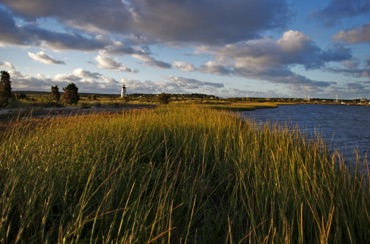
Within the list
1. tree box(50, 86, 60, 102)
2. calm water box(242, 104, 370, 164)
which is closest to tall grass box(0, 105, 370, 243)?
calm water box(242, 104, 370, 164)

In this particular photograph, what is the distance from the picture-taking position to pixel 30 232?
2.86 m

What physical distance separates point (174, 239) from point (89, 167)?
193 centimetres

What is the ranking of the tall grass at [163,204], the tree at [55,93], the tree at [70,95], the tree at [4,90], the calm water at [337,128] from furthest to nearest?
the tree at [55,93] < the tree at [70,95] < the tree at [4,90] < the calm water at [337,128] < the tall grass at [163,204]

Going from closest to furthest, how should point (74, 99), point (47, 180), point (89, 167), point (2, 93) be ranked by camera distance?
1. point (47, 180)
2. point (89, 167)
3. point (2, 93)
4. point (74, 99)

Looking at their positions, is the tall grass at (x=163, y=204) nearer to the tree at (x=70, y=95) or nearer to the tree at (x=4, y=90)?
the tree at (x=4, y=90)

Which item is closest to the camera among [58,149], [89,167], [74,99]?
[89,167]

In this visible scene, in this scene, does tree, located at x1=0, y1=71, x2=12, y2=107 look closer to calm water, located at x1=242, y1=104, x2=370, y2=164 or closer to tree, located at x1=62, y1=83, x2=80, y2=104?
tree, located at x1=62, y1=83, x2=80, y2=104

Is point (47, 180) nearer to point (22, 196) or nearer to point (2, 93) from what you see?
point (22, 196)

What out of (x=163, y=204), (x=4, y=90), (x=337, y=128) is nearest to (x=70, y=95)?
(x=4, y=90)

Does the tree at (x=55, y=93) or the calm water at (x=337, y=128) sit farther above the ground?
the tree at (x=55, y=93)

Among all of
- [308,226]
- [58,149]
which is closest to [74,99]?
[58,149]

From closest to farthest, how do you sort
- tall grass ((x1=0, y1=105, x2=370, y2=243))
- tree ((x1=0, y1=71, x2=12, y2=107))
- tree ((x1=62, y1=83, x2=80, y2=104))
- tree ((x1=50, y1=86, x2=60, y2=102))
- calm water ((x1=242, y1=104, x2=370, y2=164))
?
tall grass ((x1=0, y1=105, x2=370, y2=243)) → calm water ((x1=242, y1=104, x2=370, y2=164)) → tree ((x1=0, y1=71, x2=12, y2=107)) → tree ((x1=62, y1=83, x2=80, y2=104)) → tree ((x1=50, y1=86, x2=60, y2=102))

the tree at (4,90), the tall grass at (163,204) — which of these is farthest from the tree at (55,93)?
the tall grass at (163,204)

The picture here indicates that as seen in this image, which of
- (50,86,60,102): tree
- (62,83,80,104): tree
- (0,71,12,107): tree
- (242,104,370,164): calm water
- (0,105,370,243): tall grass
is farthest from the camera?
(50,86,60,102): tree
